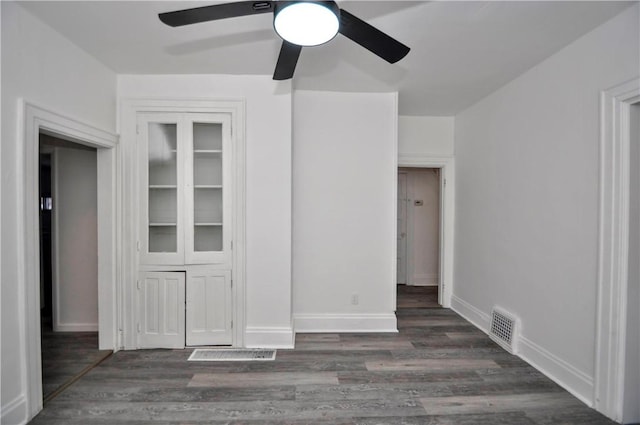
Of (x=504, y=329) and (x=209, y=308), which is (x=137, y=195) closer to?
(x=209, y=308)

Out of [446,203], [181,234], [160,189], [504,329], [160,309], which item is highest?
[160,189]

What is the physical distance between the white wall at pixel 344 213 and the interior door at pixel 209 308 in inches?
30.8

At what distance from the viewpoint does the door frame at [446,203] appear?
4262 millimetres

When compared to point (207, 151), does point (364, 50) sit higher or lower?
higher

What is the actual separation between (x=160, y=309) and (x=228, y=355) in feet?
2.69

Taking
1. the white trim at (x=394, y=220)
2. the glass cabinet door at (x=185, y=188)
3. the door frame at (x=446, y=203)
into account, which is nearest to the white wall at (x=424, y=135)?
the door frame at (x=446, y=203)

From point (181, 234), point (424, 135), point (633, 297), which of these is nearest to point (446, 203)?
point (424, 135)

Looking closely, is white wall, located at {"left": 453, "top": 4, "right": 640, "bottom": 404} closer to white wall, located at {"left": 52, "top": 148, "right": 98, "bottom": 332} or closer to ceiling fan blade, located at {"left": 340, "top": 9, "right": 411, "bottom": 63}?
ceiling fan blade, located at {"left": 340, "top": 9, "right": 411, "bottom": 63}

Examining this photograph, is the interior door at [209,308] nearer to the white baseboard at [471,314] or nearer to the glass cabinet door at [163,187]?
the glass cabinet door at [163,187]

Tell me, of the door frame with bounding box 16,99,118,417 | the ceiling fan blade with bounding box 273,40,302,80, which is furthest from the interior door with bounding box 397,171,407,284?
the door frame with bounding box 16,99,118,417

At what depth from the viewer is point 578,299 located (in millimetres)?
2318

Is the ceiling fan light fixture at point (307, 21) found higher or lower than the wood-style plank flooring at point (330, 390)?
higher

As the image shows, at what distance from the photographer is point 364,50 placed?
2521mm

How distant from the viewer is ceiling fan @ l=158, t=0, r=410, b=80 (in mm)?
1362
